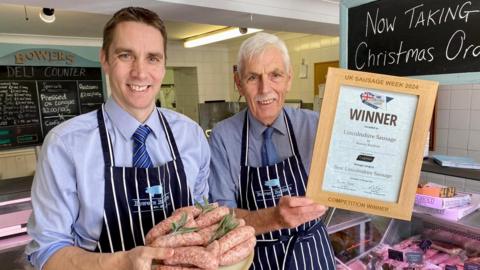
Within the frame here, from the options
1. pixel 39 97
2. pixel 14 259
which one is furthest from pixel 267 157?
pixel 39 97

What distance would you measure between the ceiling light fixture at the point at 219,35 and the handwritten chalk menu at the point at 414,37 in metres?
3.39

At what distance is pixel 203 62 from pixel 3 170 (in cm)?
435

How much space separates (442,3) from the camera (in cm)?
126

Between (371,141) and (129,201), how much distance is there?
30.8 inches

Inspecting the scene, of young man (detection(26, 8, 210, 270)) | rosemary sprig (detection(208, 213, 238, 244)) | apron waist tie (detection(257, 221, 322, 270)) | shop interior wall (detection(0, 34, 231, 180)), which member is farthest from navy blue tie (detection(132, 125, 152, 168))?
shop interior wall (detection(0, 34, 231, 180))

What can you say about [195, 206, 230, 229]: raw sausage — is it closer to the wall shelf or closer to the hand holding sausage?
the hand holding sausage

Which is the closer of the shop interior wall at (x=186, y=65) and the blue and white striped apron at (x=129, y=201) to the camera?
the blue and white striped apron at (x=129, y=201)

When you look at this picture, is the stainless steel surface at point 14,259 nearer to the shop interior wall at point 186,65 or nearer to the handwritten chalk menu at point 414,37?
the handwritten chalk menu at point 414,37

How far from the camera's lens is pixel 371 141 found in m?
1.10

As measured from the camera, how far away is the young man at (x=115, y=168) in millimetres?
1042

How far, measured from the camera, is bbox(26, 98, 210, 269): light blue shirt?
3.35 ft

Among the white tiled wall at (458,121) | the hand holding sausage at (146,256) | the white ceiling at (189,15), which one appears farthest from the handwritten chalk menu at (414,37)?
the white tiled wall at (458,121)

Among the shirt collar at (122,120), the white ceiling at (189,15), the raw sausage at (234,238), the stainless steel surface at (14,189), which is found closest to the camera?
the raw sausage at (234,238)

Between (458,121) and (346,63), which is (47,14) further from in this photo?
(458,121)
